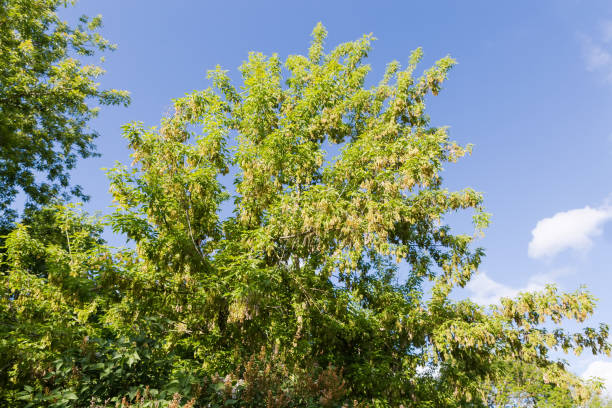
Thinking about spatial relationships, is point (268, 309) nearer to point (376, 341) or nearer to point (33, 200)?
point (376, 341)

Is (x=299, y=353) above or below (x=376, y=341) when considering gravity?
below

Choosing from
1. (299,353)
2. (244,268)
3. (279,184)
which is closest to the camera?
(244,268)

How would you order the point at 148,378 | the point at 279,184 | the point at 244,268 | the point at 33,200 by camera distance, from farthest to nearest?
the point at 33,200
the point at 279,184
the point at 244,268
the point at 148,378

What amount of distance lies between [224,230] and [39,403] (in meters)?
5.66

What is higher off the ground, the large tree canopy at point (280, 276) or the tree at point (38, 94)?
the tree at point (38, 94)

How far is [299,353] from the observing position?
25.9ft

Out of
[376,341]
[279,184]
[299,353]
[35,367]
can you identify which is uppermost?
[279,184]

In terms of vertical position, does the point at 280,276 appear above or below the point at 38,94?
below

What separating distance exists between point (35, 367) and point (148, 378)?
151cm

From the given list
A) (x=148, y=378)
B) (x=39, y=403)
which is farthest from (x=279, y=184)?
(x=39, y=403)

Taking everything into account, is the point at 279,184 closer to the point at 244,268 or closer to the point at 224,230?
the point at 224,230

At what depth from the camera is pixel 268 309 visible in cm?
790

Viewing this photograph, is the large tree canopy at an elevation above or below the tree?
below

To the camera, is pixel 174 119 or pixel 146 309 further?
pixel 174 119
